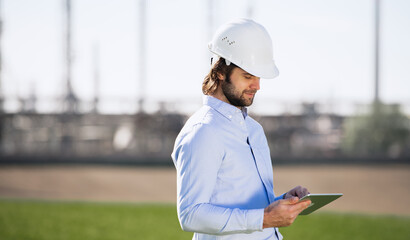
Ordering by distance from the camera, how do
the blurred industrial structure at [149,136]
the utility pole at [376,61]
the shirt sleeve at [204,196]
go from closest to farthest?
the shirt sleeve at [204,196], the blurred industrial structure at [149,136], the utility pole at [376,61]

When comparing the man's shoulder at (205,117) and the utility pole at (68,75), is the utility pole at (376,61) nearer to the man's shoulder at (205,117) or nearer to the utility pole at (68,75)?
the utility pole at (68,75)

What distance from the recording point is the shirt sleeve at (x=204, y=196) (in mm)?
2043

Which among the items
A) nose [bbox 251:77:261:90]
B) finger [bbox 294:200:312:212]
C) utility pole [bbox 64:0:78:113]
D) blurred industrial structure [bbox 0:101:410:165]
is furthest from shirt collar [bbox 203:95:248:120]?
utility pole [bbox 64:0:78:113]

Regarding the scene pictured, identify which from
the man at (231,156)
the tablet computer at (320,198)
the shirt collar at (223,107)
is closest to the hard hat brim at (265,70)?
the man at (231,156)

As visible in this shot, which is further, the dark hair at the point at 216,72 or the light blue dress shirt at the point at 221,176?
the dark hair at the point at 216,72

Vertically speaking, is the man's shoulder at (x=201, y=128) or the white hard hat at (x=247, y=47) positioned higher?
the white hard hat at (x=247, y=47)

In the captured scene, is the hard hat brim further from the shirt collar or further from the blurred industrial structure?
the blurred industrial structure

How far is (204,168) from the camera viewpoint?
2.05 metres

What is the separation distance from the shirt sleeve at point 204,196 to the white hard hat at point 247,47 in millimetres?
375

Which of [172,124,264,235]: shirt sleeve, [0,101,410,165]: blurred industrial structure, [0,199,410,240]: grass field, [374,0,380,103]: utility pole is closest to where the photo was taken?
[172,124,264,235]: shirt sleeve

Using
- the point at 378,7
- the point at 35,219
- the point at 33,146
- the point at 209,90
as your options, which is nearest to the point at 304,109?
the point at 378,7

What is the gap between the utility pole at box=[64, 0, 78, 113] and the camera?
18.0 metres

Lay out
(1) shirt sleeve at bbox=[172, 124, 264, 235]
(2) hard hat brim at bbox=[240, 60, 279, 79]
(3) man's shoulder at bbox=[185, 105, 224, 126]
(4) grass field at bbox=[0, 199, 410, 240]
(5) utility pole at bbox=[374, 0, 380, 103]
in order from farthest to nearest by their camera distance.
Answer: (5) utility pole at bbox=[374, 0, 380, 103] → (4) grass field at bbox=[0, 199, 410, 240] → (2) hard hat brim at bbox=[240, 60, 279, 79] → (3) man's shoulder at bbox=[185, 105, 224, 126] → (1) shirt sleeve at bbox=[172, 124, 264, 235]

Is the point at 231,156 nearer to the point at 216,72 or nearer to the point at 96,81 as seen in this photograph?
the point at 216,72
